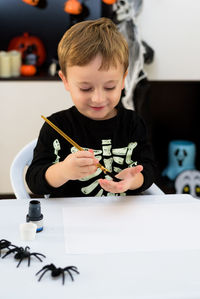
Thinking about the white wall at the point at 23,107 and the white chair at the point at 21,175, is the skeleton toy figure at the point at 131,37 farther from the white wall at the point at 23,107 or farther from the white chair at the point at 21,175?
the white chair at the point at 21,175

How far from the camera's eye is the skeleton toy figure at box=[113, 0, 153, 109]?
105 inches

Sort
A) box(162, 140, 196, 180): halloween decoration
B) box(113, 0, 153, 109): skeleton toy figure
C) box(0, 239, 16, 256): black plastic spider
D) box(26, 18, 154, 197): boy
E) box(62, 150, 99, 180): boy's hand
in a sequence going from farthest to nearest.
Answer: box(162, 140, 196, 180): halloween decoration → box(113, 0, 153, 109): skeleton toy figure → box(26, 18, 154, 197): boy → box(62, 150, 99, 180): boy's hand → box(0, 239, 16, 256): black plastic spider

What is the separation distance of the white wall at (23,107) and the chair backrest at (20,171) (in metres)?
1.45

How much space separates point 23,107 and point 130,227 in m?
1.91

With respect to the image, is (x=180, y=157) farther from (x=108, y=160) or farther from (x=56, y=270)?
(x=56, y=270)

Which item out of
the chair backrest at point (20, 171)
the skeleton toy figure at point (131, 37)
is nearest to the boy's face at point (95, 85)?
the chair backrest at point (20, 171)

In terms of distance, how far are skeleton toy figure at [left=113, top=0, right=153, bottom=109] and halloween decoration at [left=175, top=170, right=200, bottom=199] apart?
1.77 feet

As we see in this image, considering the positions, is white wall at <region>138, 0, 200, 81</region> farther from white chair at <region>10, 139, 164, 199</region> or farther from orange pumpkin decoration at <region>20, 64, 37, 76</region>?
white chair at <region>10, 139, 164, 199</region>

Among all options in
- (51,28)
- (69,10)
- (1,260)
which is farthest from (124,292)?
(51,28)

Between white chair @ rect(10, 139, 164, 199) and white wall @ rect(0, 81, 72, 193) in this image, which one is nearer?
white chair @ rect(10, 139, 164, 199)

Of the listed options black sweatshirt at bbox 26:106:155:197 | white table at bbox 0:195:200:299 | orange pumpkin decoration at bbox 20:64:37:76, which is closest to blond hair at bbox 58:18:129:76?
black sweatshirt at bbox 26:106:155:197

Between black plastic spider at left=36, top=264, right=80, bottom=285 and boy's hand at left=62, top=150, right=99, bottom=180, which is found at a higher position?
boy's hand at left=62, top=150, right=99, bottom=180

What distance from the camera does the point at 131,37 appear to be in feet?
8.82

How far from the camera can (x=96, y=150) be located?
1259 millimetres
